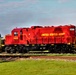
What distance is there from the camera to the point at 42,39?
38875 mm

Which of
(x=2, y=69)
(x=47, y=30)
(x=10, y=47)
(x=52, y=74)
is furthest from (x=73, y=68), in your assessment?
(x=10, y=47)

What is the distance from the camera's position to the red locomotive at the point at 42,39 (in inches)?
1452

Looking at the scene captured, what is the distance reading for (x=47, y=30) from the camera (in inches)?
1526

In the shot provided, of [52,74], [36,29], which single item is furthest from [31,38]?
[52,74]

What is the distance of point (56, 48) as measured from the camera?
122ft

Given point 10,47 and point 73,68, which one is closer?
point 73,68

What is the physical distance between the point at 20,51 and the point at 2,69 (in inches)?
839

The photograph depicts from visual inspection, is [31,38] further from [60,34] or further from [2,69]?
[2,69]

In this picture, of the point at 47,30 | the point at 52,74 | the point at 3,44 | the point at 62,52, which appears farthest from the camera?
the point at 3,44

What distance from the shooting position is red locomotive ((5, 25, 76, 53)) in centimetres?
3689

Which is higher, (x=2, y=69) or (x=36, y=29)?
(x=36, y=29)

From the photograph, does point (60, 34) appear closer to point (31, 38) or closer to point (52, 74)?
point (31, 38)

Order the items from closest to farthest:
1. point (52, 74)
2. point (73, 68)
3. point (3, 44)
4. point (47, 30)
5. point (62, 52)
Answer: point (52, 74), point (73, 68), point (62, 52), point (47, 30), point (3, 44)

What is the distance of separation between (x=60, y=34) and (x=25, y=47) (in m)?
5.31
